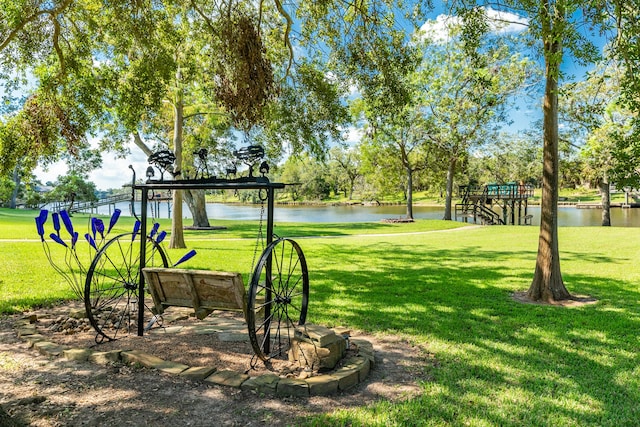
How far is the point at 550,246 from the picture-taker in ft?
22.3

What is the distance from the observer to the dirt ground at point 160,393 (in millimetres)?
2979

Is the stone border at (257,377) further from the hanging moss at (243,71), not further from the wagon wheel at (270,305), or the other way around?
the hanging moss at (243,71)

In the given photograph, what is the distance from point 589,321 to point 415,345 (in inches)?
105

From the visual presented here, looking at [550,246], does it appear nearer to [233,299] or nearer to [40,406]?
[233,299]

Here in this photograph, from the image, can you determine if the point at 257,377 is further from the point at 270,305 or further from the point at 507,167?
the point at 507,167

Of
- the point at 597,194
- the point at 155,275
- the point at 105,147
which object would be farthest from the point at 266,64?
the point at 597,194

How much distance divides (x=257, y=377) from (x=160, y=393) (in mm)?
750

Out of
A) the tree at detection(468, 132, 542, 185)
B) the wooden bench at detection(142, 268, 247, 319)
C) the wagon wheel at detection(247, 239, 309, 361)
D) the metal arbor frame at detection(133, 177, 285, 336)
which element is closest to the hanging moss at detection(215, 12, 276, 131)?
the metal arbor frame at detection(133, 177, 285, 336)

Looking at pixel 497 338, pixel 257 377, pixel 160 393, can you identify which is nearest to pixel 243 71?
pixel 257 377

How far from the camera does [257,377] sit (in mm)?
3561

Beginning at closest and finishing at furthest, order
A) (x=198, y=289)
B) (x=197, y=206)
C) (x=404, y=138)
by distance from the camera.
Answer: (x=198, y=289) → (x=197, y=206) → (x=404, y=138)

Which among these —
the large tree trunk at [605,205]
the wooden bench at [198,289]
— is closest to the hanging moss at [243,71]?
the wooden bench at [198,289]

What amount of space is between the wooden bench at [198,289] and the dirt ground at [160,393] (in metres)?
0.50

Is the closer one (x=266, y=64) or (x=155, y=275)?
(x=155, y=275)
